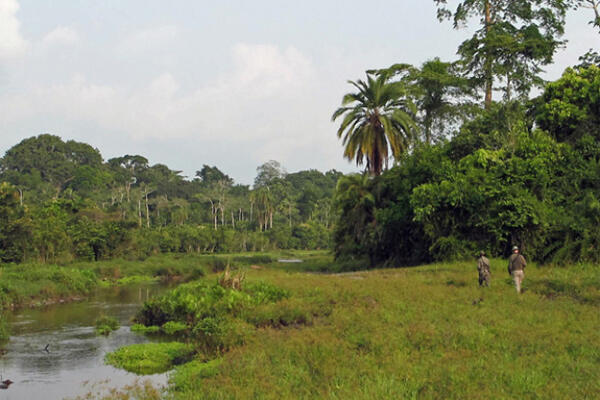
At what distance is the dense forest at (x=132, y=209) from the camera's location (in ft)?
149

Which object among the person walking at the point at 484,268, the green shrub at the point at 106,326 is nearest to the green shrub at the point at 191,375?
the green shrub at the point at 106,326

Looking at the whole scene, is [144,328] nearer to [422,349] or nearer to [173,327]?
[173,327]

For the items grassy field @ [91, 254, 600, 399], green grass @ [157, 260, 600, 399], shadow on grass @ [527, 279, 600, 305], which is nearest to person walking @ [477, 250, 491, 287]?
grassy field @ [91, 254, 600, 399]

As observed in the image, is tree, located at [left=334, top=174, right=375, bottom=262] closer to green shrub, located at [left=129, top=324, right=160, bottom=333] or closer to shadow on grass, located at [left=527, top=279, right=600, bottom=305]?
shadow on grass, located at [left=527, top=279, right=600, bottom=305]

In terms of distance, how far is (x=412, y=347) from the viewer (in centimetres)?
1248

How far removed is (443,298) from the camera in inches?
736

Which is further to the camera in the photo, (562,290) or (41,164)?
(41,164)

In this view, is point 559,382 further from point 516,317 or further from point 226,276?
point 226,276

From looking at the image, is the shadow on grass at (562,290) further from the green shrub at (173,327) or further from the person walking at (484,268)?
the green shrub at (173,327)

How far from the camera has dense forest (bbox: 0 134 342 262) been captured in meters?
45.4

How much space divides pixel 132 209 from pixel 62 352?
8860 centimetres

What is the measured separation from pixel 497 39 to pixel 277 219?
87.0 m

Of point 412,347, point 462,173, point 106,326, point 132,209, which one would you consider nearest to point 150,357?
point 106,326

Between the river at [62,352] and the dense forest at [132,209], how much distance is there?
54.2 feet
